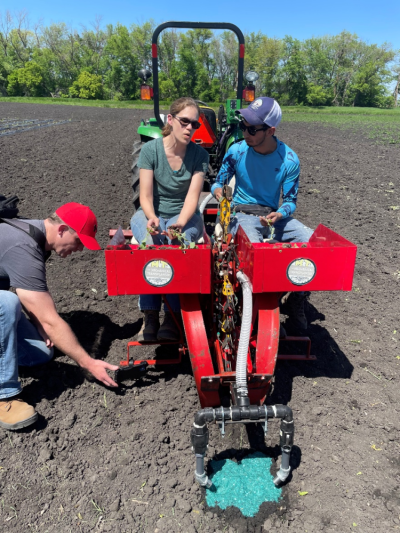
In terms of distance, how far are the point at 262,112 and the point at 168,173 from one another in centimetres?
77

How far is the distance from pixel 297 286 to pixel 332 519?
3.62 feet

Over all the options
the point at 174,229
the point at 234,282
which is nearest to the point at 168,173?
the point at 174,229

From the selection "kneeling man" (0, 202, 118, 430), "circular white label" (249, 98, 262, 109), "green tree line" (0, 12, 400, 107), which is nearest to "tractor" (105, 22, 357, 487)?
"kneeling man" (0, 202, 118, 430)

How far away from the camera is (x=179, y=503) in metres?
1.95

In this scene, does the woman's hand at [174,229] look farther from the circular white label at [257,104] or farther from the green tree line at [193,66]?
the green tree line at [193,66]

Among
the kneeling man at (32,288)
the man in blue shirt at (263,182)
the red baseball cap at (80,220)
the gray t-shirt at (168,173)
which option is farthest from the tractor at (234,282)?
the gray t-shirt at (168,173)

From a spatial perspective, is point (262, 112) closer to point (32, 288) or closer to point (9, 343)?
point (32, 288)

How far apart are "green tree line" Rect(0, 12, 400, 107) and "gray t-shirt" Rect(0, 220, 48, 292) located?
1752 inches

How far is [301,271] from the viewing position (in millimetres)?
2150

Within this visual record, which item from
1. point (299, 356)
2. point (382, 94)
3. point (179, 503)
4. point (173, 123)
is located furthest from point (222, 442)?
point (382, 94)

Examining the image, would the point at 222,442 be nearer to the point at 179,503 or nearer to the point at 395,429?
the point at 179,503

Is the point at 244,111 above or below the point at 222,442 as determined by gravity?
above

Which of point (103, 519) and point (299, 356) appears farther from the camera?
point (299, 356)

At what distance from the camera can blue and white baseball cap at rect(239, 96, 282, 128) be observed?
2.73 metres
